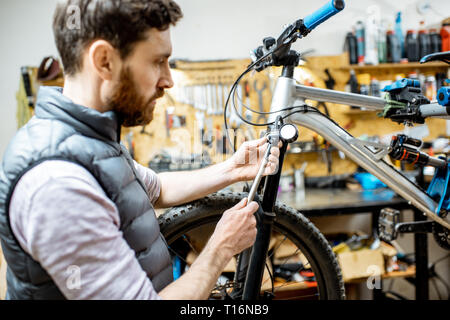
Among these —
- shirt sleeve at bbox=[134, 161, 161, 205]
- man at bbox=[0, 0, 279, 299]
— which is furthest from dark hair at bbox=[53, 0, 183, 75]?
shirt sleeve at bbox=[134, 161, 161, 205]

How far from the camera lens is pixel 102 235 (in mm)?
519

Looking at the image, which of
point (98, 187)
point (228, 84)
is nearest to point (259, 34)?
point (228, 84)

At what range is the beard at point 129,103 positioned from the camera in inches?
23.5

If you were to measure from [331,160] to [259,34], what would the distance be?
909mm

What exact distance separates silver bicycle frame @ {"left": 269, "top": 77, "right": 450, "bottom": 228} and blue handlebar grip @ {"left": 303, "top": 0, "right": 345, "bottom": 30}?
6.9 inches

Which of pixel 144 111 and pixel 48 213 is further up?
pixel 144 111

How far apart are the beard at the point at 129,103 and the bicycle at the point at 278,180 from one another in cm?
34

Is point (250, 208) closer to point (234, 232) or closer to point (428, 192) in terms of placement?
point (234, 232)

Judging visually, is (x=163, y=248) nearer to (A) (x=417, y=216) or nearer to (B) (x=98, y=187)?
(B) (x=98, y=187)

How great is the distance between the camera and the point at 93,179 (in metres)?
0.56

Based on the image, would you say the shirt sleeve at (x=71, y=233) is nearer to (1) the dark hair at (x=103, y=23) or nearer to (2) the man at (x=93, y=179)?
(2) the man at (x=93, y=179)

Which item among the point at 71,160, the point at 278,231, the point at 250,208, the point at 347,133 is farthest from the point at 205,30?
the point at 71,160

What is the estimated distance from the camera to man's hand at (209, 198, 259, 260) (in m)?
0.70

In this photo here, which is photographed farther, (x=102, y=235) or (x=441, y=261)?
(x=441, y=261)
